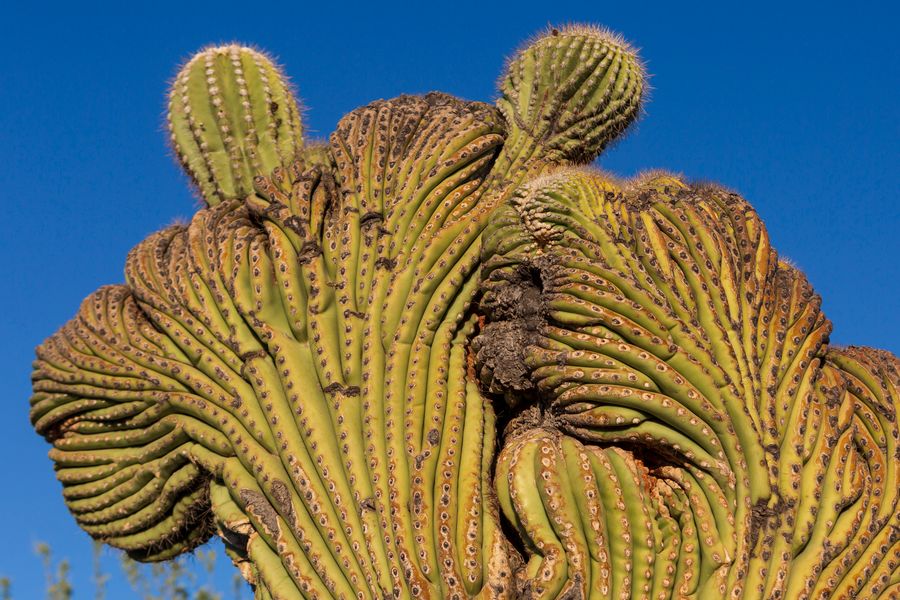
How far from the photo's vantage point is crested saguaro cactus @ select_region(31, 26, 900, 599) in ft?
16.9

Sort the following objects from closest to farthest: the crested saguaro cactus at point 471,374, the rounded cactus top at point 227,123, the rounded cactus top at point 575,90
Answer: the crested saguaro cactus at point 471,374, the rounded cactus top at point 575,90, the rounded cactus top at point 227,123

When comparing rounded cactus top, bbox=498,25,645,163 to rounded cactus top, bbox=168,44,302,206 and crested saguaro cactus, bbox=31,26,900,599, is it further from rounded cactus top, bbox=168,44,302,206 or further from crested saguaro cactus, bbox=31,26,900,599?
rounded cactus top, bbox=168,44,302,206

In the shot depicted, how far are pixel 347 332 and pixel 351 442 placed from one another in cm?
57

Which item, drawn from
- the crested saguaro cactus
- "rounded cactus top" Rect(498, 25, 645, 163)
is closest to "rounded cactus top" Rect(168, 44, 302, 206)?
the crested saguaro cactus

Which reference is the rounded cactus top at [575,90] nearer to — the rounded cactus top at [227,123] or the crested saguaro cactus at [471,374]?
the crested saguaro cactus at [471,374]

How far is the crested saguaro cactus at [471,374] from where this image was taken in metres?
5.15

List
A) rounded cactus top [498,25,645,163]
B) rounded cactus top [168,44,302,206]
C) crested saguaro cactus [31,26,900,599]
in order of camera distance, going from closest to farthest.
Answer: crested saguaro cactus [31,26,900,599]
rounded cactus top [498,25,645,163]
rounded cactus top [168,44,302,206]

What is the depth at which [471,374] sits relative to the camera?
5.93 metres

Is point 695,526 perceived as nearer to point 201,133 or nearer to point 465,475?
point 465,475

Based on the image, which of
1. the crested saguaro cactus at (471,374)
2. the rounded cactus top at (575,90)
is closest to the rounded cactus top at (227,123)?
the crested saguaro cactus at (471,374)

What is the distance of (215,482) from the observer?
19.7ft

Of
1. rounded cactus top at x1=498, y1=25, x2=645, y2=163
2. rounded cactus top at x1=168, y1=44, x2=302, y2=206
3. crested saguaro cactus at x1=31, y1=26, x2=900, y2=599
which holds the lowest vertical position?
crested saguaro cactus at x1=31, y1=26, x2=900, y2=599

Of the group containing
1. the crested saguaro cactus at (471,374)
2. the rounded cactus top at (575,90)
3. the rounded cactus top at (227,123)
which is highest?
the rounded cactus top at (575,90)

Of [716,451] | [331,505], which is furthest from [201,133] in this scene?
[716,451]
